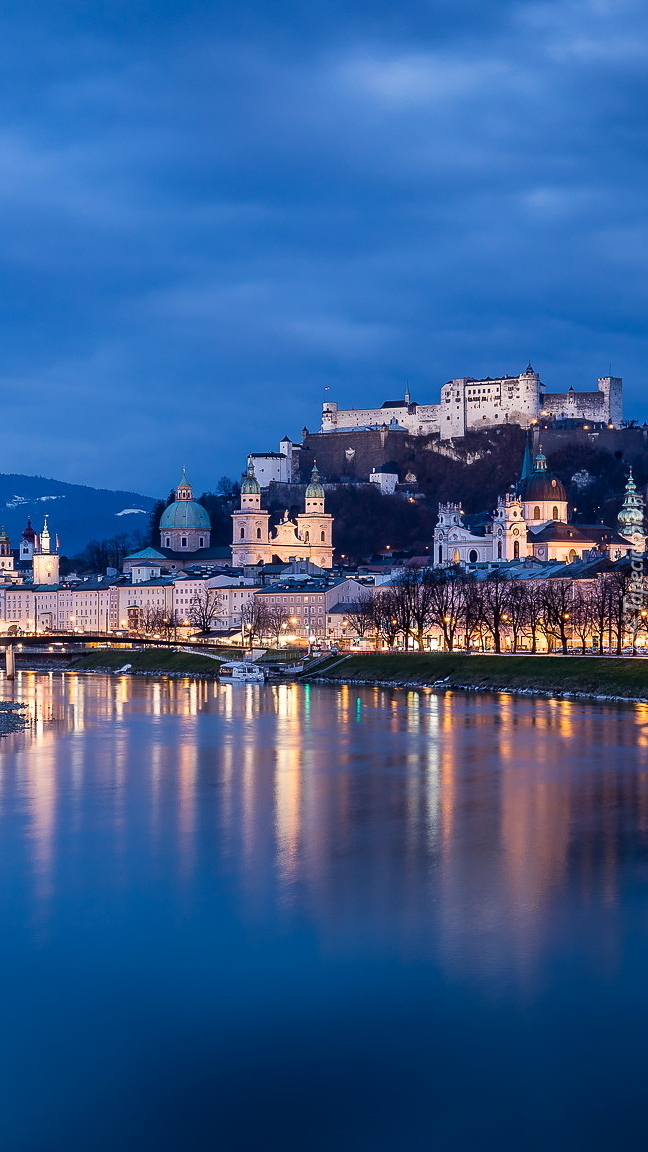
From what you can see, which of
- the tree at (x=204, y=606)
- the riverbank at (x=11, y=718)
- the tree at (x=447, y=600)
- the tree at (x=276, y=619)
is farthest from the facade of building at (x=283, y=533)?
the riverbank at (x=11, y=718)

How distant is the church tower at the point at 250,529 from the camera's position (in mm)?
90931

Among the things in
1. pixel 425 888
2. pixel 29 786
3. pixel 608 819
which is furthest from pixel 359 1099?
pixel 29 786

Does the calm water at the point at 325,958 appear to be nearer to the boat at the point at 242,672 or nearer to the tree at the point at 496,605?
Result: the boat at the point at 242,672

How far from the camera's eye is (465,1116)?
10016 millimetres

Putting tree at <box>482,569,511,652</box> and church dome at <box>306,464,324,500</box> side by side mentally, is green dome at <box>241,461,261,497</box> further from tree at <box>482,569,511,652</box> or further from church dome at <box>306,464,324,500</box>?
tree at <box>482,569,511,652</box>

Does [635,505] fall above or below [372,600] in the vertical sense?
above

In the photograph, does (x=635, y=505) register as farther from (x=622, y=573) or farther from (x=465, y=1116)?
(x=465, y=1116)

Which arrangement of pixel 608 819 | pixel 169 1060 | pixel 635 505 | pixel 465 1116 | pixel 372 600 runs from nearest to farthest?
pixel 465 1116 < pixel 169 1060 < pixel 608 819 < pixel 372 600 < pixel 635 505

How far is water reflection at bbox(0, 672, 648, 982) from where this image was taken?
48.7 ft

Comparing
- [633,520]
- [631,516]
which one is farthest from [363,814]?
[633,520]

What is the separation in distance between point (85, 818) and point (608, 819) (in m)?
6.90

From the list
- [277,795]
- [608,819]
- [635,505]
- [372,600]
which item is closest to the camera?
[608,819]

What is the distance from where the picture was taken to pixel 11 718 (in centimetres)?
3462

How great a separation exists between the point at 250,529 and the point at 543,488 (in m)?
19.7
